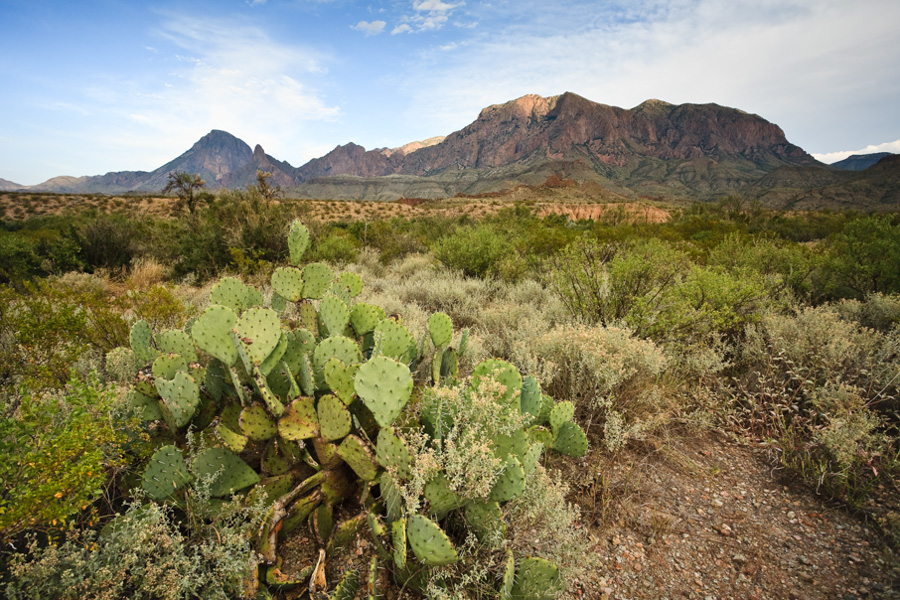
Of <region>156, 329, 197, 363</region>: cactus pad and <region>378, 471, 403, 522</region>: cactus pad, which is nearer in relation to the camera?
<region>378, 471, 403, 522</region>: cactus pad

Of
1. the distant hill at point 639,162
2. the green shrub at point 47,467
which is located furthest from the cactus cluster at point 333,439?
the distant hill at point 639,162

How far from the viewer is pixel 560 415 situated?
99.3 inches

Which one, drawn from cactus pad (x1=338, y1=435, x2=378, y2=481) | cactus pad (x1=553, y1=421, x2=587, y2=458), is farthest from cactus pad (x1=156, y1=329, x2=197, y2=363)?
cactus pad (x1=553, y1=421, x2=587, y2=458)

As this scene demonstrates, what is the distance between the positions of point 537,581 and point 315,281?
2.75 m

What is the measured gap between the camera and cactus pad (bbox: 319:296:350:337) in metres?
2.92

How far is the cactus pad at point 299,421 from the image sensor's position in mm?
2096

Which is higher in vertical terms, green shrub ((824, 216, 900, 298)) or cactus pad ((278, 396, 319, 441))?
green shrub ((824, 216, 900, 298))

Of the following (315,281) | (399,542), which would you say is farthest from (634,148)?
(399,542)

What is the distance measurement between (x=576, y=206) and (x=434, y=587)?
1576 inches

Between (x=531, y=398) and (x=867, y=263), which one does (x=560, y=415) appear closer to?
(x=531, y=398)

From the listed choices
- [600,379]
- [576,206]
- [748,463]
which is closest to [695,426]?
[748,463]

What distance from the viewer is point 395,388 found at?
1984 mm

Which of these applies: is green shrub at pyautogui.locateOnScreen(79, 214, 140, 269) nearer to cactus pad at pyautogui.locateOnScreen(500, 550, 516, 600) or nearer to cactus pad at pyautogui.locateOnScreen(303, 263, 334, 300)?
cactus pad at pyautogui.locateOnScreen(303, 263, 334, 300)

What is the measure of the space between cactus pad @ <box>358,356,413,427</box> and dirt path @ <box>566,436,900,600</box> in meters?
1.41
